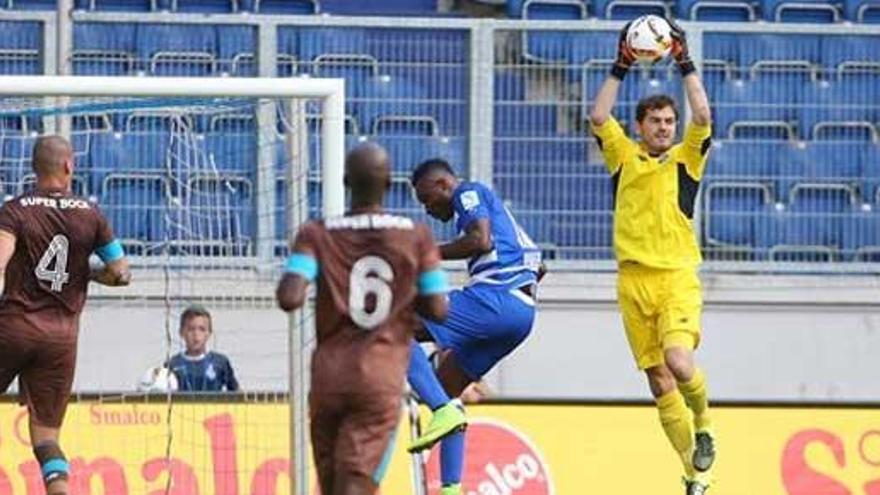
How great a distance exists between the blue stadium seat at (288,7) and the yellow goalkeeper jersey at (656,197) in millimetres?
5764

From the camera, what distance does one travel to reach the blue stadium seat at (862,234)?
19188mm

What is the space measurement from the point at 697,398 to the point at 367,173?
3.72 metres

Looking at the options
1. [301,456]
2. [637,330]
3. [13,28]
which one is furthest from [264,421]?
[13,28]

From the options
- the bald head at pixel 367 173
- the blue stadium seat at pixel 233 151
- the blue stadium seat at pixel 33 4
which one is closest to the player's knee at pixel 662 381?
the blue stadium seat at pixel 233 151

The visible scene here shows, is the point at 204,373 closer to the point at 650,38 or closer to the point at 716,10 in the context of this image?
the point at 650,38

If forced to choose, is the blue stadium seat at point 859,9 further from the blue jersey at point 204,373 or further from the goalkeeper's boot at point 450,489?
the goalkeeper's boot at point 450,489

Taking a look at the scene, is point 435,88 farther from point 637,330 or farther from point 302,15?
point 637,330

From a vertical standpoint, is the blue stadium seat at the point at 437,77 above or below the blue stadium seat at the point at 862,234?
above

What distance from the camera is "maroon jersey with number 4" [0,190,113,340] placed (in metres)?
13.4

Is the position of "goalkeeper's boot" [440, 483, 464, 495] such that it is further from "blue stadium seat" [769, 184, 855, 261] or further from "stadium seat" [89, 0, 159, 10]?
"stadium seat" [89, 0, 159, 10]

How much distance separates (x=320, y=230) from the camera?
1091cm

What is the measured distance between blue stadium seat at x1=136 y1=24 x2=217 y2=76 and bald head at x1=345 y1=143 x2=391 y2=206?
7949 millimetres

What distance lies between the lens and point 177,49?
18.8 meters

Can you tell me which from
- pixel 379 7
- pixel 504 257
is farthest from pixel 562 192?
pixel 504 257
